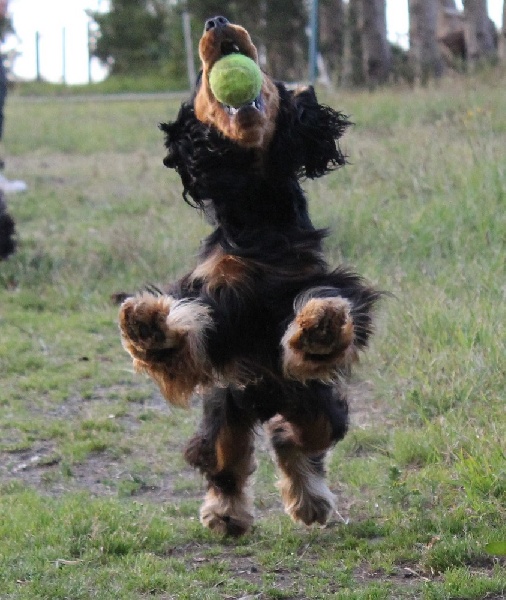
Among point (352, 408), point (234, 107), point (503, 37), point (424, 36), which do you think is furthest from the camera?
point (424, 36)

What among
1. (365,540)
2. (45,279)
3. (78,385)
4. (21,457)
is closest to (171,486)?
(21,457)

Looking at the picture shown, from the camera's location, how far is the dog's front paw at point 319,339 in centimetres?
323

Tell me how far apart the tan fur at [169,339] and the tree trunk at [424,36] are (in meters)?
14.1

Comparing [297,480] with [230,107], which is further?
[297,480]

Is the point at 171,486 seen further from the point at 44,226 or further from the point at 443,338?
the point at 44,226

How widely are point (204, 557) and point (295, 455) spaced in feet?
1.81

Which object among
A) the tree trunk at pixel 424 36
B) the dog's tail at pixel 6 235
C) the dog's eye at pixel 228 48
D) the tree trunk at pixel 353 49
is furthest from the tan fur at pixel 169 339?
the tree trunk at pixel 353 49

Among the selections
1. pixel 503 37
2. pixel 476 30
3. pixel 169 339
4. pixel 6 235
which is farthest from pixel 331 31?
pixel 169 339

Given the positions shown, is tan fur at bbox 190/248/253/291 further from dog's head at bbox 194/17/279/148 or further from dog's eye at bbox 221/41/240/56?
dog's eye at bbox 221/41/240/56

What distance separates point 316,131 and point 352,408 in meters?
1.94

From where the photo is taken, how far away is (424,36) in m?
17.3

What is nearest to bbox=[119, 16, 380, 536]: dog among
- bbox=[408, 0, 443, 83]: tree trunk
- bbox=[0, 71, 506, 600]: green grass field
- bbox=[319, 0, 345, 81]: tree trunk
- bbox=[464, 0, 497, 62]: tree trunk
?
bbox=[0, 71, 506, 600]: green grass field

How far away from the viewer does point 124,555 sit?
11.9 ft

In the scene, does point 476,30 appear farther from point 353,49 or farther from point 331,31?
point 331,31
